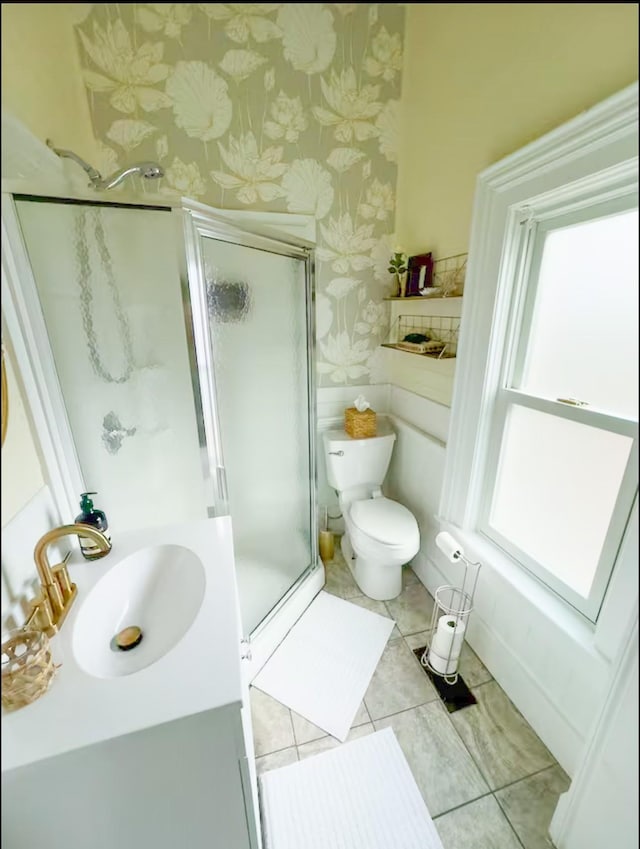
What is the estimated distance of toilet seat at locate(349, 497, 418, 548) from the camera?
166cm

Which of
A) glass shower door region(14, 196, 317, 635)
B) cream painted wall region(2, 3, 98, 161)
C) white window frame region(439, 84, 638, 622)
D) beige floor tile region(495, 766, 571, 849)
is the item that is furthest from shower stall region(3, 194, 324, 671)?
beige floor tile region(495, 766, 571, 849)

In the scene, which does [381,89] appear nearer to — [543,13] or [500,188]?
[500,188]

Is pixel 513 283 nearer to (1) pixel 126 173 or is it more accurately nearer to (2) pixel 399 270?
(2) pixel 399 270

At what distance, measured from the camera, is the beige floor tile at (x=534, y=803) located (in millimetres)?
1006

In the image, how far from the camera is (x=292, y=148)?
1.60m

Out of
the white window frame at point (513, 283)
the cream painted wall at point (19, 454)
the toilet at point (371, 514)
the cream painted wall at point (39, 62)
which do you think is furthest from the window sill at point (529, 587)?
the cream painted wall at point (39, 62)

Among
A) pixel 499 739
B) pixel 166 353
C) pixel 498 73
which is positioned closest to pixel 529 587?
pixel 499 739

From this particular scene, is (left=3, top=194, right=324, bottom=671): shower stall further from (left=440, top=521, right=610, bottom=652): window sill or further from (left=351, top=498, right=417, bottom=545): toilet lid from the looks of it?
(left=440, top=521, right=610, bottom=652): window sill

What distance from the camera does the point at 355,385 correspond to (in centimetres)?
207

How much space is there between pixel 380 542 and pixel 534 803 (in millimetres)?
913

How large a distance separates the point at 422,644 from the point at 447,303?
147 centimetres

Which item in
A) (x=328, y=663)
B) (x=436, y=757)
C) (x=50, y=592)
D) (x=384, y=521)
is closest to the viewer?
(x=50, y=592)

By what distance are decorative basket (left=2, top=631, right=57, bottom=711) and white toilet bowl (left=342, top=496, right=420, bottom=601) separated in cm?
126

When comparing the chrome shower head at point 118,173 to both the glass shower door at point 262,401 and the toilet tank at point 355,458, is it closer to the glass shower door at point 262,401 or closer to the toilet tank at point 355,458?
the glass shower door at point 262,401
